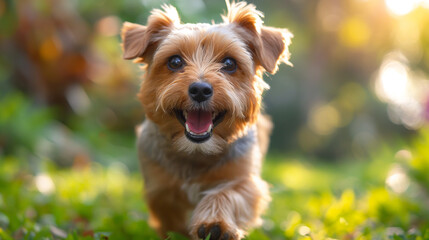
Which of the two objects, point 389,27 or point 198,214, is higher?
point 389,27

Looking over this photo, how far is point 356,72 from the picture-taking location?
856 inches

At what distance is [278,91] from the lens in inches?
772

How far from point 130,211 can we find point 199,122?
2179 mm

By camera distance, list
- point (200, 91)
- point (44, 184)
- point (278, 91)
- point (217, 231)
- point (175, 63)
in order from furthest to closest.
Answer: point (278, 91) < point (44, 184) < point (175, 63) < point (200, 91) < point (217, 231)

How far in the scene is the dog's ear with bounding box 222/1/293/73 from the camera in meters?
3.82

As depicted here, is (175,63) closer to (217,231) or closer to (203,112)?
(203,112)

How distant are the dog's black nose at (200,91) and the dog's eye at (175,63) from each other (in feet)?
1.24

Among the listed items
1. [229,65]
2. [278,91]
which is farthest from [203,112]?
[278,91]

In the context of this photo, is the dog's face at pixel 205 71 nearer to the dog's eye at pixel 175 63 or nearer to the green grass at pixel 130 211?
the dog's eye at pixel 175 63

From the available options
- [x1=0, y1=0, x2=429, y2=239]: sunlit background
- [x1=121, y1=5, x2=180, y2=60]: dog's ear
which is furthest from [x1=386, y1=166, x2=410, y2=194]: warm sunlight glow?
[x1=121, y1=5, x2=180, y2=60]: dog's ear

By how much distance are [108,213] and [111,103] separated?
24.5ft

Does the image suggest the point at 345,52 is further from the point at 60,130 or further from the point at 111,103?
the point at 60,130

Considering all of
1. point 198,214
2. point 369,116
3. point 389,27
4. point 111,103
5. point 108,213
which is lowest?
point 198,214

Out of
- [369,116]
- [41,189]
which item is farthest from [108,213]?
[369,116]
